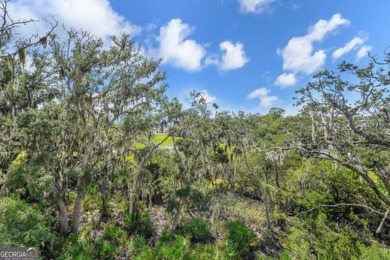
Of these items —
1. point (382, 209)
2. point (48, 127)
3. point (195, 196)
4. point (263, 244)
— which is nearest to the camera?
point (48, 127)

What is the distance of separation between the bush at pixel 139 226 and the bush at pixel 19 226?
16.5 feet

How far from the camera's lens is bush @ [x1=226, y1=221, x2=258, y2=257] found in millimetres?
14453

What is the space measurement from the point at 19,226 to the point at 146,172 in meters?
7.58

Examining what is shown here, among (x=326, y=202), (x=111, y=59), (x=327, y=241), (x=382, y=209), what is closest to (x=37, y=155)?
(x=111, y=59)

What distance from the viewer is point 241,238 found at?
47.9 feet

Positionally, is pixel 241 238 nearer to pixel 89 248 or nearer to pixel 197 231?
pixel 197 231

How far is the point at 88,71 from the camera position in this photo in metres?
11.9

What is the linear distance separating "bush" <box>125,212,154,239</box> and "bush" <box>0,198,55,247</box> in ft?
16.5

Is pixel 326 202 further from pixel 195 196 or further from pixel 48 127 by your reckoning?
pixel 48 127

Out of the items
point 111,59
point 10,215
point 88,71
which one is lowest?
point 10,215

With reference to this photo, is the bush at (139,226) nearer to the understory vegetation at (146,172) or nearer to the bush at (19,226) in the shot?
→ the understory vegetation at (146,172)

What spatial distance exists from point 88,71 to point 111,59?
3.97 feet

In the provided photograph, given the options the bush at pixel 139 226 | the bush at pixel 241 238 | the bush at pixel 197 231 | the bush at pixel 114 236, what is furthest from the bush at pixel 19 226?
the bush at pixel 241 238

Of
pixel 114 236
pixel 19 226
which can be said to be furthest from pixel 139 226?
pixel 19 226
